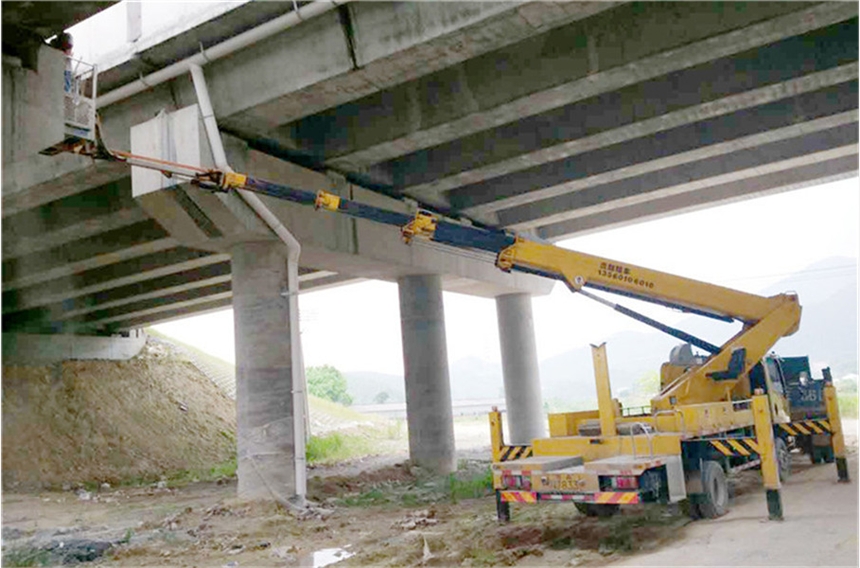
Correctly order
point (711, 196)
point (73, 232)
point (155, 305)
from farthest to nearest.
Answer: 1. point (155, 305)
2. point (711, 196)
3. point (73, 232)

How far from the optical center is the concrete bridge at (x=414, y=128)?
367 inches

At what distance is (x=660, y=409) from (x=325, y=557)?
499 cm

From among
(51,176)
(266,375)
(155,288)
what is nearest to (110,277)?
(155,288)

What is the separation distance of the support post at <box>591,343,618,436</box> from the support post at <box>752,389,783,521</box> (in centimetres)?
172

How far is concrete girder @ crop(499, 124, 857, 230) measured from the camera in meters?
14.2

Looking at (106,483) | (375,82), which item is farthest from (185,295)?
(375,82)

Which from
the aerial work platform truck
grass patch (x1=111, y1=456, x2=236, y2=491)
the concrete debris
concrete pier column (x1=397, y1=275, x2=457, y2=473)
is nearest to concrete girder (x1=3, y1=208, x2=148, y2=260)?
A: concrete pier column (x1=397, y1=275, x2=457, y2=473)

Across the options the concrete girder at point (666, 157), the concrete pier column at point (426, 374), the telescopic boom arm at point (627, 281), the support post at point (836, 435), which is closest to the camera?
the telescopic boom arm at point (627, 281)

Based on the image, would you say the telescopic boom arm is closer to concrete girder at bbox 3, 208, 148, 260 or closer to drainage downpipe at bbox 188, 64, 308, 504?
drainage downpipe at bbox 188, 64, 308, 504

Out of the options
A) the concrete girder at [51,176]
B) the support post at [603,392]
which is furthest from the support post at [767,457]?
the concrete girder at [51,176]

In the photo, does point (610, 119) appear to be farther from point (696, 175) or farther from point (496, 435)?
point (496, 435)

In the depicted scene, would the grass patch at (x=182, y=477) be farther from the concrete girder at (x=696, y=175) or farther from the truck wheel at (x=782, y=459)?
the truck wheel at (x=782, y=459)

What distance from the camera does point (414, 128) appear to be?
38.7ft

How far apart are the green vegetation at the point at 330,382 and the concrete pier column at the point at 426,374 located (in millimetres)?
60413
